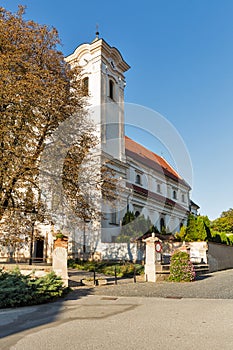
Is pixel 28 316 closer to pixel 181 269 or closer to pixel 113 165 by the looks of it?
pixel 181 269

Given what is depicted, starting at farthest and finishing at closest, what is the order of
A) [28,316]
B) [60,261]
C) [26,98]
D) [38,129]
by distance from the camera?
[38,129] → [26,98] → [60,261] → [28,316]

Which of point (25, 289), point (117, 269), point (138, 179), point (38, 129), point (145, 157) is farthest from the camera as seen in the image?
point (145, 157)

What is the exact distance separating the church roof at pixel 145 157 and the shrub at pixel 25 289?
79.3 feet

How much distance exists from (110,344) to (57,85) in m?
12.9

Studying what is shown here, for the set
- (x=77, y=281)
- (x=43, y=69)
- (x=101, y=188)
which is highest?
(x=43, y=69)

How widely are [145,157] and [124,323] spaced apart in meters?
34.1

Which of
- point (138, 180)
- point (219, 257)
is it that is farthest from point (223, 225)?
point (219, 257)

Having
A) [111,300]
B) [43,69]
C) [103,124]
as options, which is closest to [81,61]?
[103,124]

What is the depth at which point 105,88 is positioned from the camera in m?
28.6

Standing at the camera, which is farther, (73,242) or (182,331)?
(73,242)

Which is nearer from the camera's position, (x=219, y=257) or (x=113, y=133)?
(x=219, y=257)

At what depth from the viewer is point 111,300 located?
10227 mm

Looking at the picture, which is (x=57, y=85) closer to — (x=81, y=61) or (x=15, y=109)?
(x=15, y=109)

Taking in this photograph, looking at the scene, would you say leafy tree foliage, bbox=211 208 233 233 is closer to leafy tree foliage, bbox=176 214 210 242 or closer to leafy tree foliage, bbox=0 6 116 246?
leafy tree foliage, bbox=176 214 210 242
